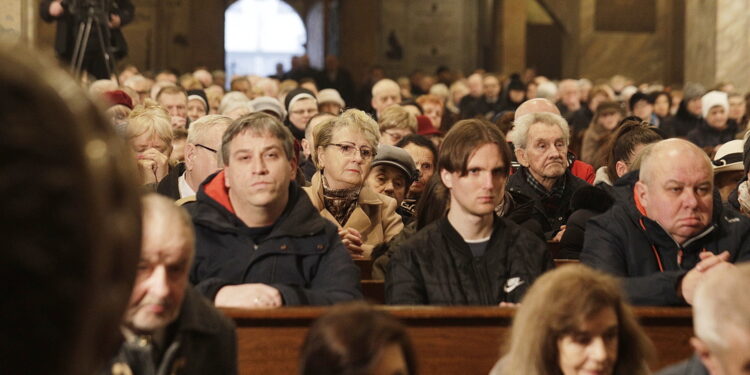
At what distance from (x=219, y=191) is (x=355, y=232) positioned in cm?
105

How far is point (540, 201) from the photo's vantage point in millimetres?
6543

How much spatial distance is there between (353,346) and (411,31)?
1124 inches

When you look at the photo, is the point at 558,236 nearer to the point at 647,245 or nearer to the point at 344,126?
the point at 344,126

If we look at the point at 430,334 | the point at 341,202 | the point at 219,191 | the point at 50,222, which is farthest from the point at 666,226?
the point at 50,222

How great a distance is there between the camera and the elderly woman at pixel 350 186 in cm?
592

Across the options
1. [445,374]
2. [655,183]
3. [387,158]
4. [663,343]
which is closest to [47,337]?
[445,374]

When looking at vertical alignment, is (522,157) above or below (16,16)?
below

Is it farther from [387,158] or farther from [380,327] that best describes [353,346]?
[387,158]

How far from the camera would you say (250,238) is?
439 cm

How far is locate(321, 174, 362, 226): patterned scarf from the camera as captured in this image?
595 centimetres

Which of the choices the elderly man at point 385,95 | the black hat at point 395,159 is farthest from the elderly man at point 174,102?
the black hat at point 395,159

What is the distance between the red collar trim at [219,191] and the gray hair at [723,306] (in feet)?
8.04

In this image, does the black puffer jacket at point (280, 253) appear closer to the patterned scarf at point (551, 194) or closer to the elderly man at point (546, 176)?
the elderly man at point (546, 176)

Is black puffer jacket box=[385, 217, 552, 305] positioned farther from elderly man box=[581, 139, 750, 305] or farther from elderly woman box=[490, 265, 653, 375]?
elderly woman box=[490, 265, 653, 375]
